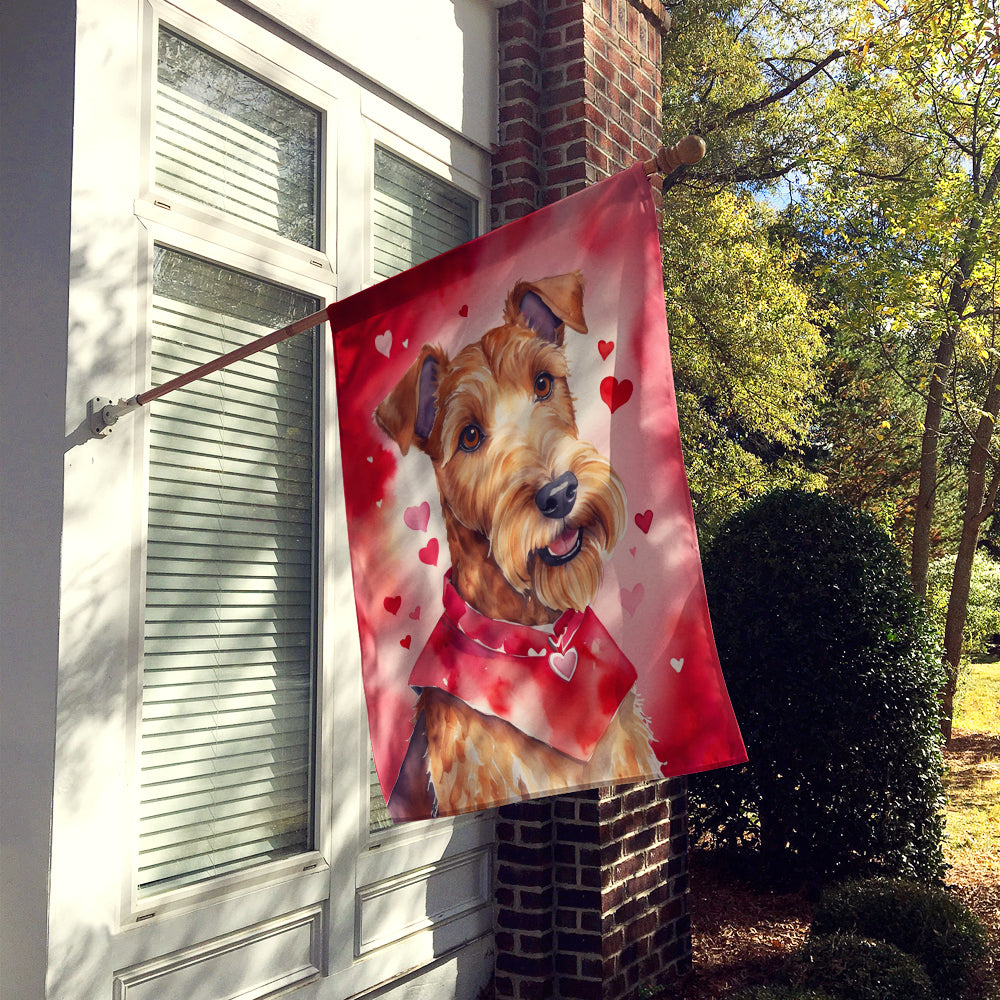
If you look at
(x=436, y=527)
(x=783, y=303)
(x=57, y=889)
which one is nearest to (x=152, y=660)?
(x=57, y=889)

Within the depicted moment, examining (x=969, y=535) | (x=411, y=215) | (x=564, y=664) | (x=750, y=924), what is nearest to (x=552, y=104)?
(x=411, y=215)

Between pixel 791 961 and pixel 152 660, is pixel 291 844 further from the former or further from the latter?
pixel 791 961

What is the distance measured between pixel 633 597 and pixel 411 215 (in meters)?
2.50

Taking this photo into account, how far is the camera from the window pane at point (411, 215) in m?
4.06

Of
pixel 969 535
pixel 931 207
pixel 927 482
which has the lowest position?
pixel 969 535

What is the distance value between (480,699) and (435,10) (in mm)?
3293

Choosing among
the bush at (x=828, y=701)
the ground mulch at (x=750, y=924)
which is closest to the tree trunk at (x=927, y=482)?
the ground mulch at (x=750, y=924)

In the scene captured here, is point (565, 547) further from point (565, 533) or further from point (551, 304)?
point (551, 304)

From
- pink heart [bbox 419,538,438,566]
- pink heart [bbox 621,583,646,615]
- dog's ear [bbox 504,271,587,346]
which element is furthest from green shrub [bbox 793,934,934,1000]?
dog's ear [bbox 504,271,587,346]

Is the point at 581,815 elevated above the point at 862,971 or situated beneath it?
elevated above

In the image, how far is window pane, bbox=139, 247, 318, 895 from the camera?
3.03 meters

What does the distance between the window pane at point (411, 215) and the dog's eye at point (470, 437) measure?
1788 mm

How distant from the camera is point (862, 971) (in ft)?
13.2

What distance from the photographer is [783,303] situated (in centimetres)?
1216
